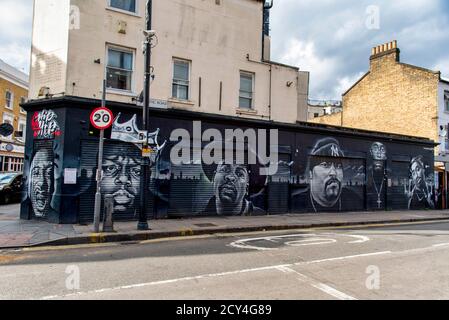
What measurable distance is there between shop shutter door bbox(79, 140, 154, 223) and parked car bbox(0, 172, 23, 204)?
802 cm

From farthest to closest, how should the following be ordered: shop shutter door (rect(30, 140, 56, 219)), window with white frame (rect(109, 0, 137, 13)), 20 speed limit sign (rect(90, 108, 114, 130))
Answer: window with white frame (rect(109, 0, 137, 13))
shop shutter door (rect(30, 140, 56, 219))
20 speed limit sign (rect(90, 108, 114, 130))

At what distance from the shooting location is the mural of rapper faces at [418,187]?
2221cm

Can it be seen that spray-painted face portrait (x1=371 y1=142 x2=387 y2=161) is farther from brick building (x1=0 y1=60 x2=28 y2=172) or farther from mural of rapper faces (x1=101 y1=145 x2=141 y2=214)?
brick building (x1=0 y1=60 x2=28 y2=172)

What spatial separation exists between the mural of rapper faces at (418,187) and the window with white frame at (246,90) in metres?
11.9

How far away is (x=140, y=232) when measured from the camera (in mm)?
10359

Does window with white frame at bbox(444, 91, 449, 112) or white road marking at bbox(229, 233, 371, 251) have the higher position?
window with white frame at bbox(444, 91, 449, 112)

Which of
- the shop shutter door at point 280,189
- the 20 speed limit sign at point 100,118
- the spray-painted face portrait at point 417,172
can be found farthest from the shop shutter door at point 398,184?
the 20 speed limit sign at point 100,118

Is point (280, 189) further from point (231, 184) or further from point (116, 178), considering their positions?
point (116, 178)

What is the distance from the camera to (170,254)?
26.9 feet

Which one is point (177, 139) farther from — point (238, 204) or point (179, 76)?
point (238, 204)

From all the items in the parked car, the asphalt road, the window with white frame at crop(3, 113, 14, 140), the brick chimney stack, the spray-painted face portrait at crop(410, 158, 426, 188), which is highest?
the brick chimney stack

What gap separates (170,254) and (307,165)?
10756mm

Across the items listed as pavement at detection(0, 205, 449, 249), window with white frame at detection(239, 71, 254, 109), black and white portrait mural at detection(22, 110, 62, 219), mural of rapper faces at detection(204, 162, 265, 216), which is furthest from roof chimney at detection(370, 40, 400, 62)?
black and white portrait mural at detection(22, 110, 62, 219)

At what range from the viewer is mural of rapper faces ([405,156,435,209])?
22211 mm
